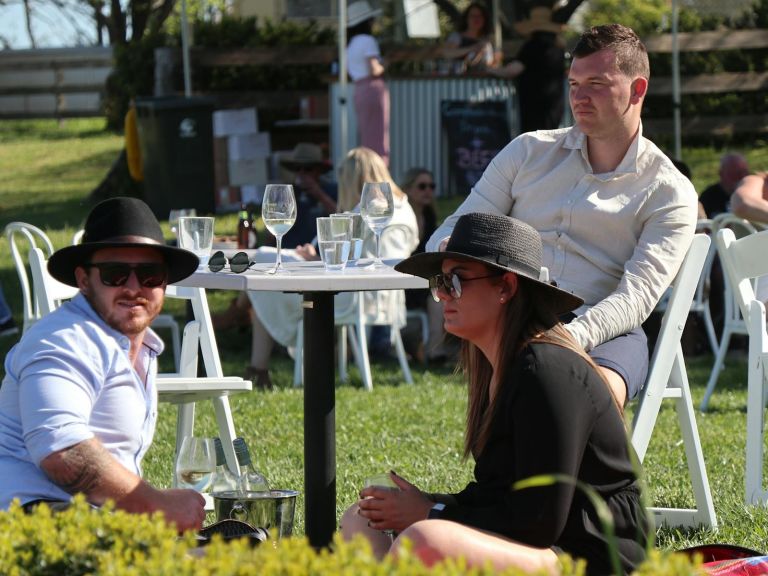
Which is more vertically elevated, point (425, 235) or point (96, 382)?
point (96, 382)

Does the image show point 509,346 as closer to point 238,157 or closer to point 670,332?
point 670,332

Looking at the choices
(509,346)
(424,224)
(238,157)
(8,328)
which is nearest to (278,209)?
(509,346)

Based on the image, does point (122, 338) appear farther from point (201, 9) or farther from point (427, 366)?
point (201, 9)

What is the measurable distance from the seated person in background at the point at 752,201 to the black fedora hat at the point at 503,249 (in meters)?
4.91

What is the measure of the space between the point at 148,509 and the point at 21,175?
1745 cm

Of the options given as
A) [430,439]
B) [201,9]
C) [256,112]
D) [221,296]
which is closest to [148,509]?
[430,439]

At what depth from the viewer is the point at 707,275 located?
9609 millimetres

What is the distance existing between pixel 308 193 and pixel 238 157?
5279mm

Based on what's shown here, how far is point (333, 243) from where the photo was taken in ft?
14.7

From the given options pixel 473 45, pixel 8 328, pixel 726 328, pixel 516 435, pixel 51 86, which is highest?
pixel 473 45

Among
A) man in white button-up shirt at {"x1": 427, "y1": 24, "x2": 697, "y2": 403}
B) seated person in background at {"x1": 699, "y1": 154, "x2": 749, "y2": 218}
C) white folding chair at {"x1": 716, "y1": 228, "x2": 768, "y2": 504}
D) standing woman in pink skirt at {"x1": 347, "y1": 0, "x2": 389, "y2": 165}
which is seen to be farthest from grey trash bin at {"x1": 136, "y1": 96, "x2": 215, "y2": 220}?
man in white button-up shirt at {"x1": 427, "y1": 24, "x2": 697, "y2": 403}

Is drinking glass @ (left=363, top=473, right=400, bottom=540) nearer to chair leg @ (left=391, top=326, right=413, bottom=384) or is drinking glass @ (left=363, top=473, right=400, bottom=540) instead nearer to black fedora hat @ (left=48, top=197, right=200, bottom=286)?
black fedora hat @ (left=48, top=197, right=200, bottom=286)

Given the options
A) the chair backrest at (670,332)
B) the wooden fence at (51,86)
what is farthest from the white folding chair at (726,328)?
the wooden fence at (51,86)

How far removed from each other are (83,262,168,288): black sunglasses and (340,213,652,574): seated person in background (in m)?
0.69
